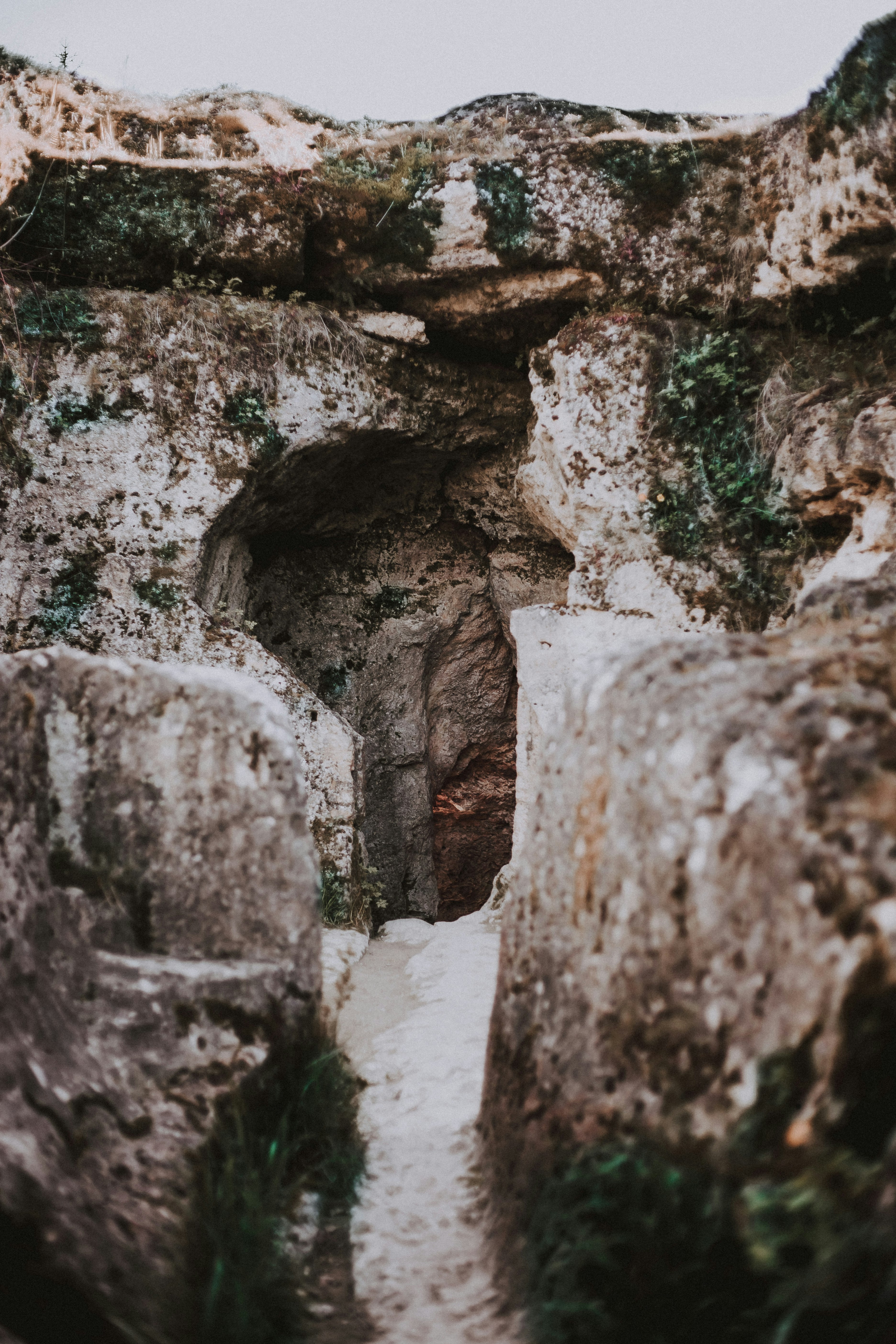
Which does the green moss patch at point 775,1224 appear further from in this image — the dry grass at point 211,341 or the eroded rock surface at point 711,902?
the dry grass at point 211,341

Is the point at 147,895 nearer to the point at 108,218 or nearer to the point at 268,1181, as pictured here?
the point at 268,1181

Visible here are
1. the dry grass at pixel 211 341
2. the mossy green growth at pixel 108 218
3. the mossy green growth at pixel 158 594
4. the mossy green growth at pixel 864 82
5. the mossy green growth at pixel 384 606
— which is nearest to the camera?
the mossy green growth at pixel 864 82

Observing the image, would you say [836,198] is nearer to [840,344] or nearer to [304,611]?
[840,344]

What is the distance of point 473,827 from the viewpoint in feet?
32.6

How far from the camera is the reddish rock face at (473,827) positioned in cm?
959

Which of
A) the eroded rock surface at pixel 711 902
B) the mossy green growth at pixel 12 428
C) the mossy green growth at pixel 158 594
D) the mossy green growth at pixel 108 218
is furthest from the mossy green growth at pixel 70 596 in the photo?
the eroded rock surface at pixel 711 902

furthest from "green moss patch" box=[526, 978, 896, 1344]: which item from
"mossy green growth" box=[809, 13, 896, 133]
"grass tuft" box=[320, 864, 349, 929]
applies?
"mossy green growth" box=[809, 13, 896, 133]

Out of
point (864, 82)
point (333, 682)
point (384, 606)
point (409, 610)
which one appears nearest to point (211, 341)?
point (384, 606)

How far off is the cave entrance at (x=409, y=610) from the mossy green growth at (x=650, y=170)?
6.96 ft

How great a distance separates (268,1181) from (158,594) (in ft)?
14.4

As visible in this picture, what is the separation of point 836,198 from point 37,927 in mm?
5748

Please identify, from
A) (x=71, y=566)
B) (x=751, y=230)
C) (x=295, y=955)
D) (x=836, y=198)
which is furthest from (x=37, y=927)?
(x=751, y=230)

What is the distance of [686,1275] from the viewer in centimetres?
162

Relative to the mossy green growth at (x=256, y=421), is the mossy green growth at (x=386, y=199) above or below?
above
